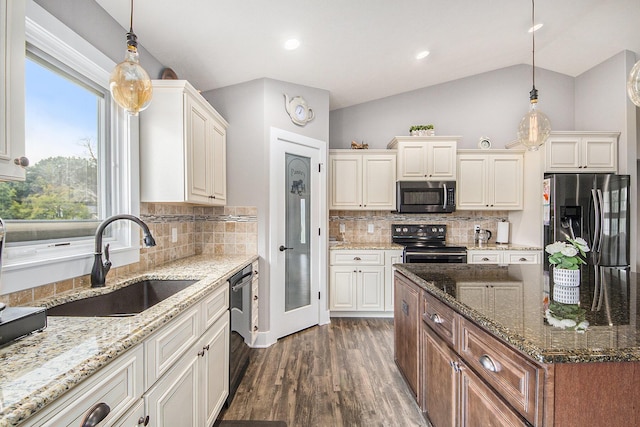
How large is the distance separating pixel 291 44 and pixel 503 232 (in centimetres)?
361

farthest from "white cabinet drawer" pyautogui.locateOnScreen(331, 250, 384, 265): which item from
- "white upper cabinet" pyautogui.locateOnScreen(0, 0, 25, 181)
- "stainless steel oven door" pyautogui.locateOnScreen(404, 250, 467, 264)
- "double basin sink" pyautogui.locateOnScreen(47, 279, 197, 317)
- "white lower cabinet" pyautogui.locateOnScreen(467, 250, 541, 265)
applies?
"white upper cabinet" pyautogui.locateOnScreen(0, 0, 25, 181)

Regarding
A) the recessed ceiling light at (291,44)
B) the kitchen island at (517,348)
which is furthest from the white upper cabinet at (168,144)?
the kitchen island at (517,348)

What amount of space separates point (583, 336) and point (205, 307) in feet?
5.30

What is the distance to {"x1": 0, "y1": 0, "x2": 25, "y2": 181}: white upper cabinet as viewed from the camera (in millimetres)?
838

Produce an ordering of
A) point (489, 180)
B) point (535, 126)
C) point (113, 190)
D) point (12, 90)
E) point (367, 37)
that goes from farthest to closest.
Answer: point (489, 180), point (367, 37), point (535, 126), point (113, 190), point (12, 90)

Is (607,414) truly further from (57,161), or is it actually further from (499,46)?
(499,46)

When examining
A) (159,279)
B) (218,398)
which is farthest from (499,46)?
(218,398)

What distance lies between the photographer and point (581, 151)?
344cm

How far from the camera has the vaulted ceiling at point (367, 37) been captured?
6.75 feet

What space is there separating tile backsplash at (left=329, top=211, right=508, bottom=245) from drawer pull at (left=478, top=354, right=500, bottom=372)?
3027 millimetres

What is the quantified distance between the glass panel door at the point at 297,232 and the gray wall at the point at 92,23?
1.66 metres

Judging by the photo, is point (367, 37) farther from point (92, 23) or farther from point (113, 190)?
point (113, 190)

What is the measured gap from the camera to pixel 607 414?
2.73ft

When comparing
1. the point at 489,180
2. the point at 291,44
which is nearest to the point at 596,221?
the point at 489,180
